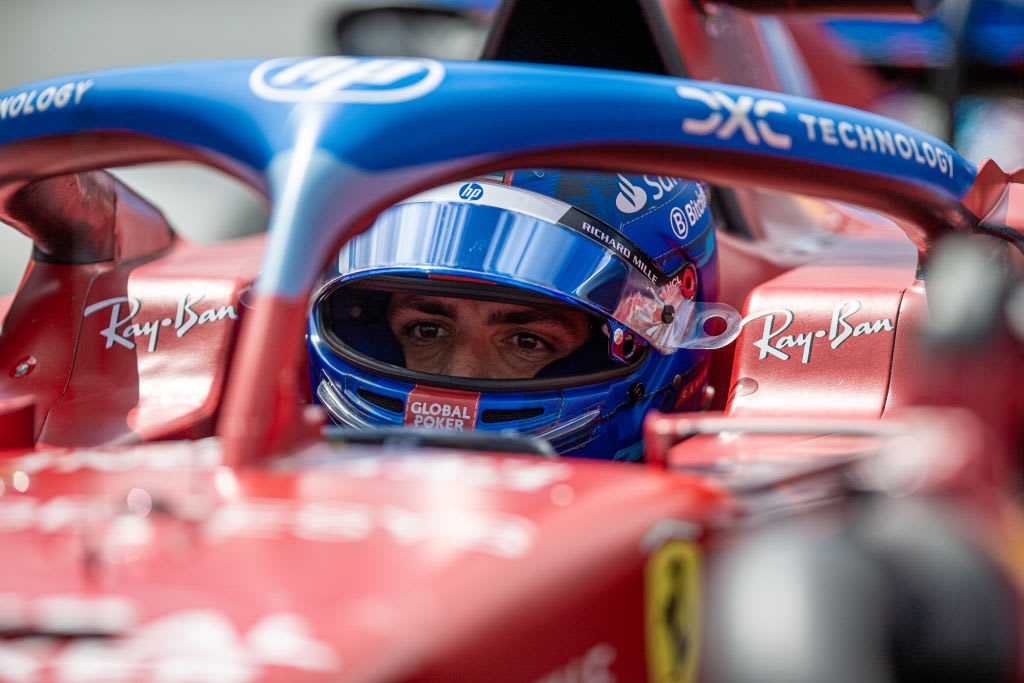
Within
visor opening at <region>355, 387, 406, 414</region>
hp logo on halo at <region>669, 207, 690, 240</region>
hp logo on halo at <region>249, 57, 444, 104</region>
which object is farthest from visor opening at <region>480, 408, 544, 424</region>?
hp logo on halo at <region>249, 57, 444, 104</region>

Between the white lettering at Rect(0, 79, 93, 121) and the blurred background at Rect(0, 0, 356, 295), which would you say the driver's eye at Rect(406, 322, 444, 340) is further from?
the blurred background at Rect(0, 0, 356, 295)

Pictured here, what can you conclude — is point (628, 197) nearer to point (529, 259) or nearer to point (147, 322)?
point (529, 259)

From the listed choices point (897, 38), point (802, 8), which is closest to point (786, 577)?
point (802, 8)

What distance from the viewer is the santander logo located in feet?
5.38

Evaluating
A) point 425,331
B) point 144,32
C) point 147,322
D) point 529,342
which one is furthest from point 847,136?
point 144,32

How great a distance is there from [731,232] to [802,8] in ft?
1.33

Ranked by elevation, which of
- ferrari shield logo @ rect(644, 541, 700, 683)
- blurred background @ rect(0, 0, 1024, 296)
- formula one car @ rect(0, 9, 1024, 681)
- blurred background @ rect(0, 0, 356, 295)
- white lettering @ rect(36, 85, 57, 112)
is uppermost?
blurred background @ rect(0, 0, 356, 295)

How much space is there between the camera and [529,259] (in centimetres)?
151

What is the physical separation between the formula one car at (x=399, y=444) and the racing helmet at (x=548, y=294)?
13 centimetres

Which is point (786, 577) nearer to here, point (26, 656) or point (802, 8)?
point (26, 656)

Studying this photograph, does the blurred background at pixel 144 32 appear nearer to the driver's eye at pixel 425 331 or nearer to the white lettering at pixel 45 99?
the driver's eye at pixel 425 331

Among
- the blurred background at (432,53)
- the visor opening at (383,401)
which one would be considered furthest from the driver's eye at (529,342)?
the blurred background at (432,53)

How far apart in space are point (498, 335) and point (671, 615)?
977 millimetres

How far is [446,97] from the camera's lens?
1.02 m
